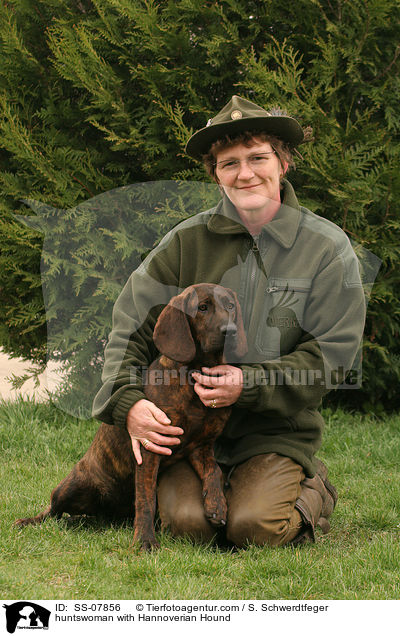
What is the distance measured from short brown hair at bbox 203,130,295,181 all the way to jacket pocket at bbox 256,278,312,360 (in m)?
0.68

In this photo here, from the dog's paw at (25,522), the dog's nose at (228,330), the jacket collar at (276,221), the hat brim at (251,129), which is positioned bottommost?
the dog's paw at (25,522)

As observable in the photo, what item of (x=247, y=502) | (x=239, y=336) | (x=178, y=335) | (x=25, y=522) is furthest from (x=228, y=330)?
(x=25, y=522)

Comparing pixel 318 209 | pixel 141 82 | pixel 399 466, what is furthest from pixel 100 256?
pixel 399 466

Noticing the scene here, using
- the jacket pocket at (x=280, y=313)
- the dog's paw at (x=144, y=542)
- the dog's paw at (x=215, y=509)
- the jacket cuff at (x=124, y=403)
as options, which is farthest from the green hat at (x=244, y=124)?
the dog's paw at (x=144, y=542)

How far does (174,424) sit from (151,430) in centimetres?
11

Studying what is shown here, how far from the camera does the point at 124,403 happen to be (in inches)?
124

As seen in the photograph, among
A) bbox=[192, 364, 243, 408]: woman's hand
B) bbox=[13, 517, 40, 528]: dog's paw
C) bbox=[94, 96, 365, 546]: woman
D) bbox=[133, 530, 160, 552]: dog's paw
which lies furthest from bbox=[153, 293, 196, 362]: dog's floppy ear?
bbox=[13, 517, 40, 528]: dog's paw

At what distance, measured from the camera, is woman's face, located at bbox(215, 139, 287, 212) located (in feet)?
11.1

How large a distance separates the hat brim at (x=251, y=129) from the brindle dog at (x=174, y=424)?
2.95 feet

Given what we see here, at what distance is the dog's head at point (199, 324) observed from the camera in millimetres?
2904

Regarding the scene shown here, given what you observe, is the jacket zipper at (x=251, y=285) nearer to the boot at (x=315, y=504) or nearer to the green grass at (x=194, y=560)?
the boot at (x=315, y=504)

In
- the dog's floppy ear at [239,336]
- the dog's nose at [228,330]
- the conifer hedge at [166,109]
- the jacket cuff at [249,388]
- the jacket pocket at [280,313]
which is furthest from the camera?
the conifer hedge at [166,109]

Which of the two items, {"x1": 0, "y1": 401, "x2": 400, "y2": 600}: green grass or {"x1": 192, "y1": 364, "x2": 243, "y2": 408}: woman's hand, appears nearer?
{"x1": 0, "y1": 401, "x2": 400, "y2": 600}: green grass
